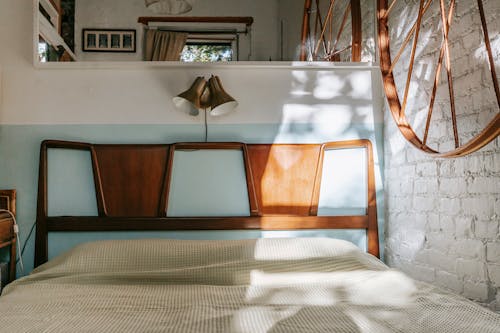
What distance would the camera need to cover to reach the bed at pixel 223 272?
54.5 inches

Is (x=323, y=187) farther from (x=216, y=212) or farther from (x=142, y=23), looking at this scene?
(x=142, y=23)

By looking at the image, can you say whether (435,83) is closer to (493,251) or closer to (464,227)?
(464,227)

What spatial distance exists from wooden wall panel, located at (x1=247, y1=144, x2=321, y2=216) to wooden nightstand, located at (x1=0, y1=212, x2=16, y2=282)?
1.18 m

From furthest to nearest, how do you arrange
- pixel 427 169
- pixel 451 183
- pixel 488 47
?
pixel 427 169 < pixel 451 183 < pixel 488 47

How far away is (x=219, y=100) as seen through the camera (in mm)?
2408

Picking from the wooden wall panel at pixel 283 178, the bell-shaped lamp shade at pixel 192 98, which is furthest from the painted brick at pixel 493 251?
the bell-shaped lamp shade at pixel 192 98

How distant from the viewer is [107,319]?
4.65ft

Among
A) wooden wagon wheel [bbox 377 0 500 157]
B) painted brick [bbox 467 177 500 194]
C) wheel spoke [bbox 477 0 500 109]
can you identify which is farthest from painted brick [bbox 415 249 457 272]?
wheel spoke [bbox 477 0 500 109]

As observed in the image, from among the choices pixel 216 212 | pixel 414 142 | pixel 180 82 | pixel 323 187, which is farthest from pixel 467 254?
pixel 180 82

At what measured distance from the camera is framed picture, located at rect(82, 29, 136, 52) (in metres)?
2.52

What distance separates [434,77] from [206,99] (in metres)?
1.06

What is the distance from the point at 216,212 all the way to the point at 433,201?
103 cm

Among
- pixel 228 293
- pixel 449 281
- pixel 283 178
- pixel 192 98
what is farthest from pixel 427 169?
pixel 192 98

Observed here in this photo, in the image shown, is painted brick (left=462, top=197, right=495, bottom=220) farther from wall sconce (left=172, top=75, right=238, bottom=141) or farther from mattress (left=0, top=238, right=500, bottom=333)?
wall sconce (left=172, top=75, right=238, bottom=141)
